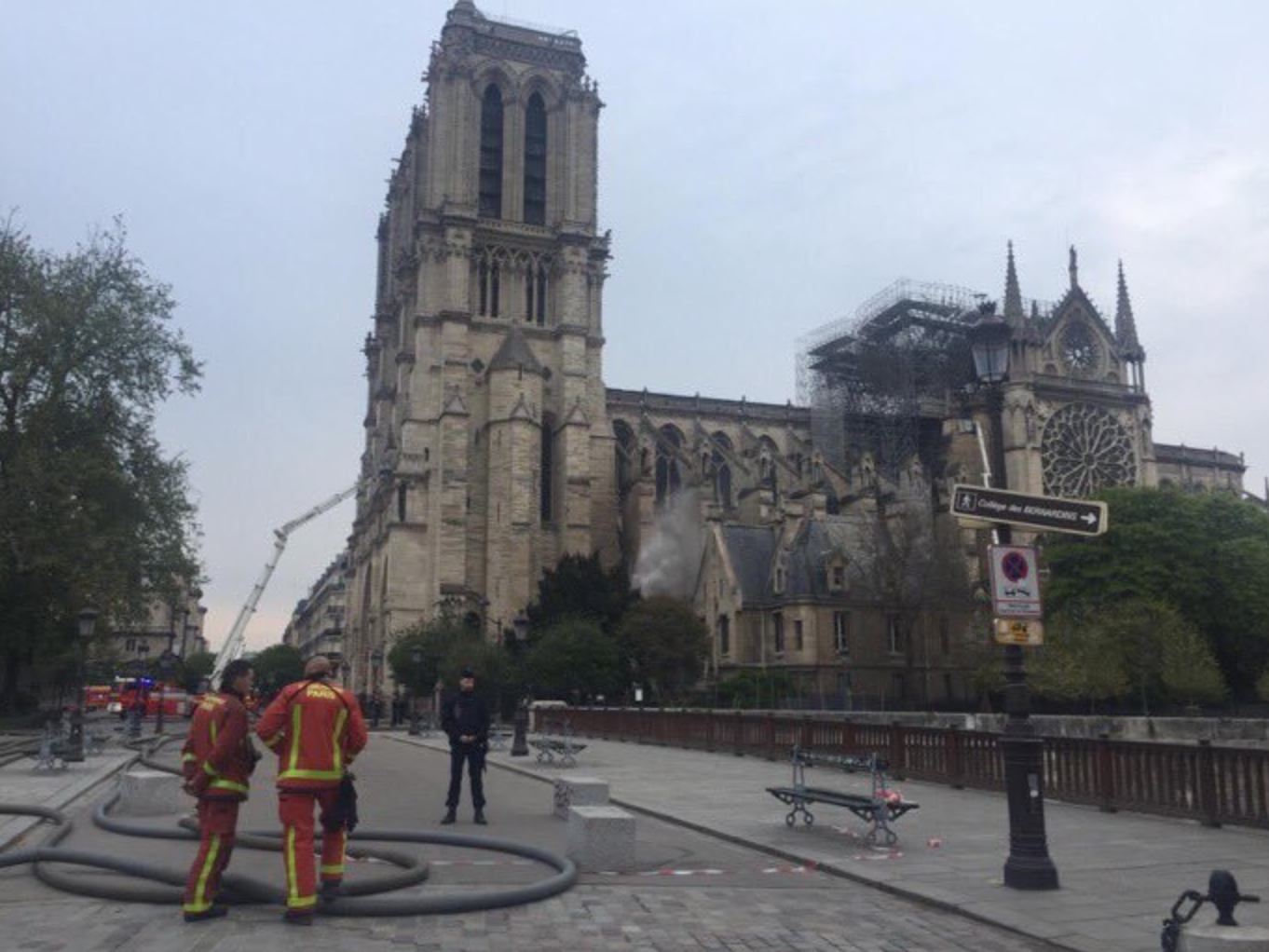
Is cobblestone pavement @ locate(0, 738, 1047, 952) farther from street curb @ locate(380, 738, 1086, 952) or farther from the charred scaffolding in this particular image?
the charred scaffolding

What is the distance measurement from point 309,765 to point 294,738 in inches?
8.7

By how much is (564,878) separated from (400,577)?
54677 millimetres

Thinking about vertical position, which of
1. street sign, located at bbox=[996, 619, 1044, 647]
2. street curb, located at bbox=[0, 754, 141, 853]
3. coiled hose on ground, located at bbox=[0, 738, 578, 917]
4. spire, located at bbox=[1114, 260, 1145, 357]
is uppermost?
spire, located at bbox=[1114, 260, 1145, 357]

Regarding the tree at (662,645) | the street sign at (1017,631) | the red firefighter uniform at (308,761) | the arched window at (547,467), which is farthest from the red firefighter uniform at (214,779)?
the arched window at (547,467)

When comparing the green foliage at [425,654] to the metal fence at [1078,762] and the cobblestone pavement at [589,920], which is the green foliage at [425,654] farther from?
the cobblestone pavement at [589,920]

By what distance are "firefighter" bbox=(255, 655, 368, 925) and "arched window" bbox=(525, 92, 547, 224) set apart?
66230mm

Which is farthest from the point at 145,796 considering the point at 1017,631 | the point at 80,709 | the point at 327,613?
the point at 327,613

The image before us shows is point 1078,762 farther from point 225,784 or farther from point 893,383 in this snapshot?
point 893,383

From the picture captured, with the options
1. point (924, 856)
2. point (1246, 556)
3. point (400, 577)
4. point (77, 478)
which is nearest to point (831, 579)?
point (1246, 556)

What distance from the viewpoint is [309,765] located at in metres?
7.88

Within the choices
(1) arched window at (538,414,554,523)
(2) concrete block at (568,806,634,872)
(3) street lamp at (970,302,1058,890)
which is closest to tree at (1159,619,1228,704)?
(3) street lamp at (970,302,1058,890)

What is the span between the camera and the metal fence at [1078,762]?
13.0 meters

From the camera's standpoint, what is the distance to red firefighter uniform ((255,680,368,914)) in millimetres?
7637

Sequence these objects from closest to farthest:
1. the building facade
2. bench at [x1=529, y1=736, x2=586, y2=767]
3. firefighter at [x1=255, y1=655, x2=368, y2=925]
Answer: firefighter at [x1=255, y1=655, x2=368, y2=925], bench at [x1=529, y1=736, x2=586, y2=767], the building facade
